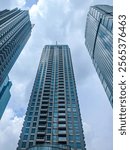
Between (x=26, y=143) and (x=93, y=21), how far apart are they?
95937 mm

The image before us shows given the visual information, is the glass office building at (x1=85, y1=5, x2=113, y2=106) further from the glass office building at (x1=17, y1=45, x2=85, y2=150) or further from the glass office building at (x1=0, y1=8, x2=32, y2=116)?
the glass office building at (x1=0, y1=8, x2=32, y2=116)

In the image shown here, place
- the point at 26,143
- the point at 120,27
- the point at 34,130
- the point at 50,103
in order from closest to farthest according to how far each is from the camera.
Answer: the point at 120,27, the point at 26,143, the point at 34,130, the point at 50,103

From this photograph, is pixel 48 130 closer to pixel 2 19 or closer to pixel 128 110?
pixel 128 110

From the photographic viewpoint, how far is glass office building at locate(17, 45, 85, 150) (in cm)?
6506

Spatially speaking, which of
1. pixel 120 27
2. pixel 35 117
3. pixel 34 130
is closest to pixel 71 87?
pixel 35 117

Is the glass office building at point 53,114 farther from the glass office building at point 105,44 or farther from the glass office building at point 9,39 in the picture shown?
the glass office building at point 105,44

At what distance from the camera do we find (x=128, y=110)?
17.1 metres

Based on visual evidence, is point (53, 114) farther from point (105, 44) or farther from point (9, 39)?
point (105, 44)

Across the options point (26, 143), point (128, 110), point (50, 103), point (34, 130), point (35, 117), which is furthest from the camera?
point (50, 103)

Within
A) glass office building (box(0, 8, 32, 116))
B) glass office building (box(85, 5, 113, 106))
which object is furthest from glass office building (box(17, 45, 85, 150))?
glass office building (box(85, 5, 113, 106))

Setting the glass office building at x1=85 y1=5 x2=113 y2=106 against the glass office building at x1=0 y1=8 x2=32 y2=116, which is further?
the glass office building at x1=85 y1=5 x2=113 y2=106

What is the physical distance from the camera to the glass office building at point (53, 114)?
65.1m

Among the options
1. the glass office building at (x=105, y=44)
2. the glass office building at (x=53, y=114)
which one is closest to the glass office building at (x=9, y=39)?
the glass office building at (x=53, y=114)

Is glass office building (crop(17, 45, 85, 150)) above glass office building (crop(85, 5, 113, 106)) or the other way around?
the other way around
